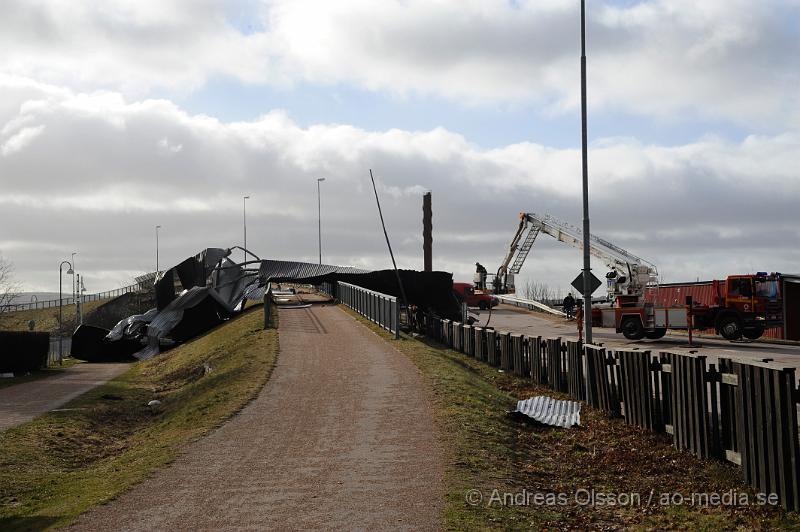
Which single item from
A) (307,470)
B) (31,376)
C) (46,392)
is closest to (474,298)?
(31,376)

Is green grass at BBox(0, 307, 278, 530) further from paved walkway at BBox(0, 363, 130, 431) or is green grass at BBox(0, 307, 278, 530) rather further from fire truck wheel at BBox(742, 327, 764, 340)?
fire truck wheel at BBox(742, 327, 764, 340)

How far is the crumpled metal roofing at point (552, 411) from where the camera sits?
14766mm

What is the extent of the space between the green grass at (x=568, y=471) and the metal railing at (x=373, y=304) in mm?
12867

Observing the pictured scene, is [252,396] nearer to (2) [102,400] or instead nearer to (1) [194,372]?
(2) [102,400]

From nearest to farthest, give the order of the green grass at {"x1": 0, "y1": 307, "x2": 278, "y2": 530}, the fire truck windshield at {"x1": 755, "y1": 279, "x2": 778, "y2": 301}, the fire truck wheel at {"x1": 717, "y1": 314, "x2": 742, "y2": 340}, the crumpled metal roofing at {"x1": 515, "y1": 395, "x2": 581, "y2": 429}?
the green grass at {"x1": 0, "y1": 307, "x2": 278, "y2": 530}, the crumpled metal roofing at {"x1": 515, "y1": 395, "x2": 581, "y2": 429}, the fire truck windshield at {"x1": 755, "y1": 279, "x2": 778, "y2": 301}, the fire truck wheel at {"x1": 717, "y1": 314, "x2": 742, "y2": 340}

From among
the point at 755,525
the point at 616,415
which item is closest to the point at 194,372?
the point at 616,415

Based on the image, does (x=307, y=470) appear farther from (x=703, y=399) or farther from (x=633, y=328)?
(x=633, y=328)

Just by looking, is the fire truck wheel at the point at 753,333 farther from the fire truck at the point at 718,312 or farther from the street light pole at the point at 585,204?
the street light pole at the point at 585,204

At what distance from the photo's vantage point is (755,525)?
8.25 meters

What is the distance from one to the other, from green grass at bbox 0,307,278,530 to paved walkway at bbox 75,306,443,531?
529 mm

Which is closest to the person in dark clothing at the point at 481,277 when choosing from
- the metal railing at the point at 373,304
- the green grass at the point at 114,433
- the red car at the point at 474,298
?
Result: the red car at the point at 474,298

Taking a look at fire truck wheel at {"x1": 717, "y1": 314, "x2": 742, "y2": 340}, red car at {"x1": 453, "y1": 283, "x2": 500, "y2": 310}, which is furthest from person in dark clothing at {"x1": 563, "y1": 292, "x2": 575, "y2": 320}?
fire truck wheel at {"x1": 717, "y1": 314, "x2": 742, "y2": 340}

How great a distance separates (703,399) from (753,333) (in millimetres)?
26077

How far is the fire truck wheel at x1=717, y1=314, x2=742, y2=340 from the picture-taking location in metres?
34.8
